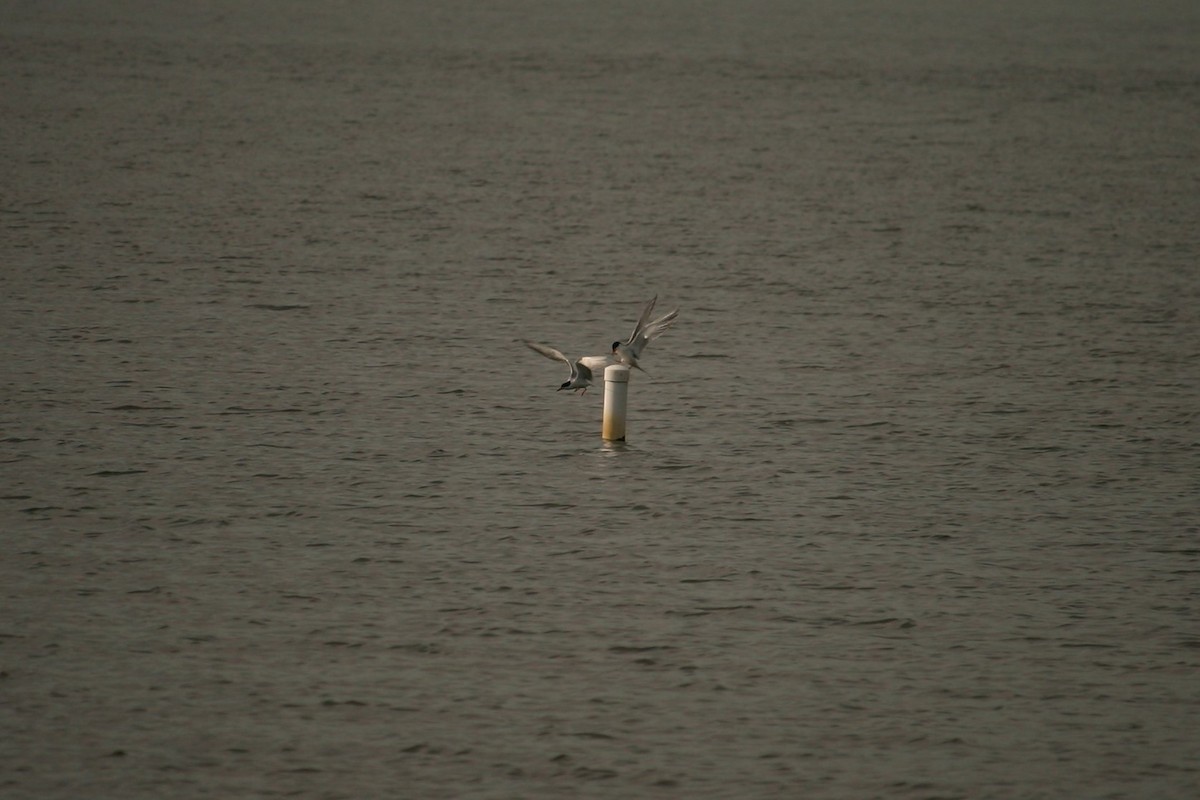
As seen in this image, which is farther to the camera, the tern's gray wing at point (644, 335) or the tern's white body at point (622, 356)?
the tern's gray wing at point (644, 335)

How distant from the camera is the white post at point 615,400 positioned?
1716cm

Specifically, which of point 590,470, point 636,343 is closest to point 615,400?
point 636,343

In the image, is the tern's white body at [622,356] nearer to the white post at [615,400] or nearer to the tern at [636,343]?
the tern at [636,343]

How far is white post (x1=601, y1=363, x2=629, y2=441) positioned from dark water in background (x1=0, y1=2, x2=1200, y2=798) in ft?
0.75

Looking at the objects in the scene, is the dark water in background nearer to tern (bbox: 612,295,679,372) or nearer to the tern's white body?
the tern's white body

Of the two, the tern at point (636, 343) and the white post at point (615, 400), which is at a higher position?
the tern at point (636, 343)

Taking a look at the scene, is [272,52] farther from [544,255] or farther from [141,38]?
[544,255]

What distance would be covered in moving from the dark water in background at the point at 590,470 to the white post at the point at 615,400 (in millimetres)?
229

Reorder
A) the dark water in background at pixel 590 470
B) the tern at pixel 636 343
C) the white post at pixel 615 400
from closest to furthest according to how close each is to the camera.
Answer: the dark water in background at pixel 590 470 < the tern at pixel 636 343 < the white post at pixel 615 400

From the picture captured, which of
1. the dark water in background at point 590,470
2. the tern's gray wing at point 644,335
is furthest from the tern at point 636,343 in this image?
the dark water in background at point 590,470

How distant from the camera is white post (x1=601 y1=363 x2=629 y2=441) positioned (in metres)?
17.2

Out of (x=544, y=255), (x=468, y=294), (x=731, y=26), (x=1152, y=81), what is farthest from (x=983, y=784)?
(x=731, y=26)

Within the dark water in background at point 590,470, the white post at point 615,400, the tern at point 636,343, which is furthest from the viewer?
the white post at point 615,400

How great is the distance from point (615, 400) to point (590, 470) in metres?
0.82
